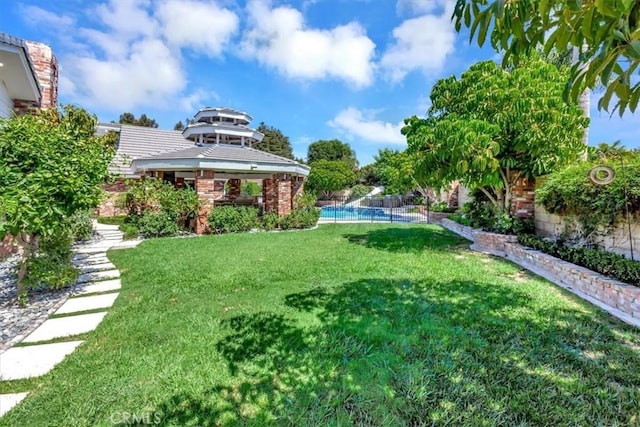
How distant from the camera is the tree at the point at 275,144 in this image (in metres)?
56.5

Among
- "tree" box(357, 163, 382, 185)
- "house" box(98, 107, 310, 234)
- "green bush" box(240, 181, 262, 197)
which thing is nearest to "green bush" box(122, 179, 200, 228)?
"house" box(98, 107, 310, 234)

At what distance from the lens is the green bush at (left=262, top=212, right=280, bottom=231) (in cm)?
1541

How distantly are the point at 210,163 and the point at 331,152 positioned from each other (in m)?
41.0

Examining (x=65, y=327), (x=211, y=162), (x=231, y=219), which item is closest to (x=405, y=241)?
(x=231, y=219)

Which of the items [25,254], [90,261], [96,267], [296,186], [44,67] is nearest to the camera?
[25,254]

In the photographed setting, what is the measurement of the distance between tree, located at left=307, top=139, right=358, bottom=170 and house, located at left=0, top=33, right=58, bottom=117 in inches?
1675

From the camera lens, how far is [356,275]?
6895 millimetres

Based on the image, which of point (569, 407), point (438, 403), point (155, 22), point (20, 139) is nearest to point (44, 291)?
point (20, 139)

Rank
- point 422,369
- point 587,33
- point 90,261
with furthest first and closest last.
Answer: point 90,261
point 422,369
point 587,33

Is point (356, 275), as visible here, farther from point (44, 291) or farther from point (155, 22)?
point (155, 22)

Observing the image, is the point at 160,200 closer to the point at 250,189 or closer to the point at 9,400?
the point at 9,400

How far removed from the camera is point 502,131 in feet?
28.7

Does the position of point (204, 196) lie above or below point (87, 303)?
above

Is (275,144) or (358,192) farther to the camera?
(275,144)
